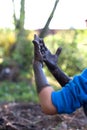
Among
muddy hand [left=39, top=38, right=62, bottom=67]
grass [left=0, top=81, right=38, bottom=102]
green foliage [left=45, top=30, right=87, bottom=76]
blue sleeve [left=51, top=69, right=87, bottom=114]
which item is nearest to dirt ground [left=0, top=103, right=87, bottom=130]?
green foliage [left=45, top=30, right=87, bottom=76]

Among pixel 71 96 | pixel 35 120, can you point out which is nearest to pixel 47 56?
pixel 71 96

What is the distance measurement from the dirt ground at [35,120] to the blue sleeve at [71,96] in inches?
68.1

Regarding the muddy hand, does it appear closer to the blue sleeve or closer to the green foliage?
the blue sleeve

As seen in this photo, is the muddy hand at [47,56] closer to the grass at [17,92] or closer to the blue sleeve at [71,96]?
the blue sleeve at [71,96]

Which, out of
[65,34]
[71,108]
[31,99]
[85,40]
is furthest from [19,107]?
[71,108]

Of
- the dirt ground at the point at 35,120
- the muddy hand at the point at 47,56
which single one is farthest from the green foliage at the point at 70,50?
the muddy hand at the point at 47,56

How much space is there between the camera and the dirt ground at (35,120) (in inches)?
151

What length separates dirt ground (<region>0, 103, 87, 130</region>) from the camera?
383 centimetres

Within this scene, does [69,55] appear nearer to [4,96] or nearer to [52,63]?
[4,96]

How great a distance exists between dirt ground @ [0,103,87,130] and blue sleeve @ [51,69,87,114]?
173 cm

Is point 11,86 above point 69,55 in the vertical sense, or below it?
below

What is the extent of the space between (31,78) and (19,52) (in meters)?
0.61

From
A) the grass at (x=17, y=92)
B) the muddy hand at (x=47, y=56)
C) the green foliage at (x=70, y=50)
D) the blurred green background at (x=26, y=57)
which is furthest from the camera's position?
the grass at (x=17, y=92)

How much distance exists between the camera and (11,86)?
20.8 feet
